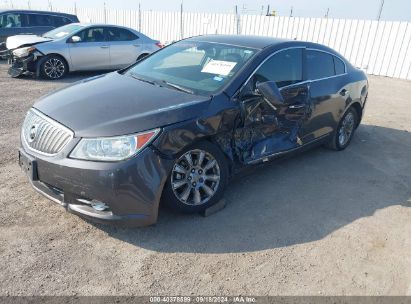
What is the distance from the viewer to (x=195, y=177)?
3375mm

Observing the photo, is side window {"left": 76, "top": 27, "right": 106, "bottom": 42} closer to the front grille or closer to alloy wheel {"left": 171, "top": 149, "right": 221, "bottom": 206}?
the front grille

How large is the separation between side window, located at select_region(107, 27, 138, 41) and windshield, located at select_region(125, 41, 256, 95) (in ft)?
20.7

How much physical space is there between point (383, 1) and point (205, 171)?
49.9 feet

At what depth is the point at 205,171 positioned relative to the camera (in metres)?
3.44

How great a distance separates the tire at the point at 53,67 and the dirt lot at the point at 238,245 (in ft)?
17.7

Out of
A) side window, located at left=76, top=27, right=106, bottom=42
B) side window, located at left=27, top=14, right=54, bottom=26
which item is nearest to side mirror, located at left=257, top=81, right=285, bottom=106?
side window, located at left=76, top=27, right=106, bottom=42

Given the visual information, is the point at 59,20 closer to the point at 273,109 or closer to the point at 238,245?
the point at 273,109

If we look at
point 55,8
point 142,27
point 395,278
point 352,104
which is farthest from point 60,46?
point 55,8

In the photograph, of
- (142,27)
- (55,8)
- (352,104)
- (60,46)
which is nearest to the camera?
(352,104)

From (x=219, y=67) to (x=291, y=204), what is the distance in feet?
5.48

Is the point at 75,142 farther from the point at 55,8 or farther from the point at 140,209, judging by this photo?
the point at 55,8

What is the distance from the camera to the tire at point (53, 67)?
9320mm

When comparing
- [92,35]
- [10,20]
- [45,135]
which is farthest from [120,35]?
[45,135]

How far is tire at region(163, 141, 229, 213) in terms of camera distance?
322cm
